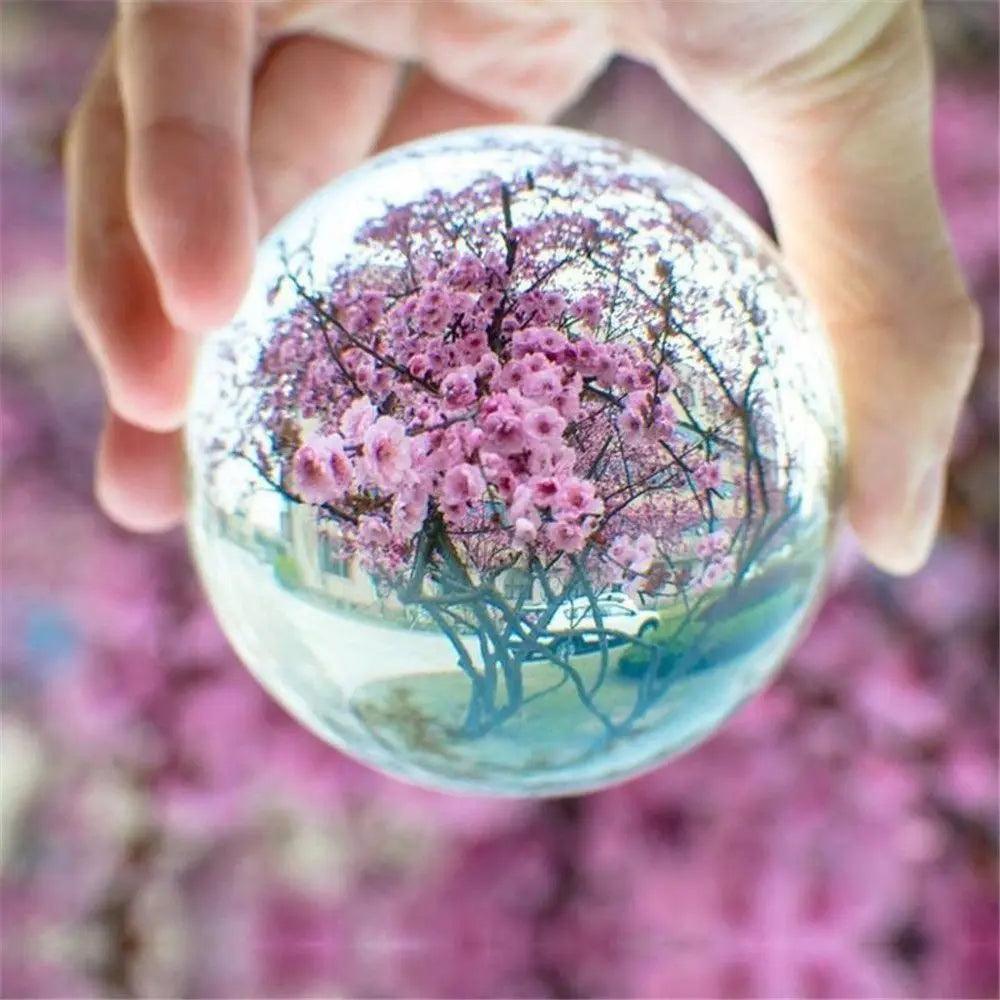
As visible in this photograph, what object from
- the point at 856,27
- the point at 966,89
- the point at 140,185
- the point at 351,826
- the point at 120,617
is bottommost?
the point at 351,826

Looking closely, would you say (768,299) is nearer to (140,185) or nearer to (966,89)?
(140,185)

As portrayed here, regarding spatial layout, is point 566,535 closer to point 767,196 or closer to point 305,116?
point 767,196

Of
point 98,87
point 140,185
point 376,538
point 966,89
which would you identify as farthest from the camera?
point 966,89

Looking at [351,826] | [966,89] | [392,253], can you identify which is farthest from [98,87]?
[966,89]

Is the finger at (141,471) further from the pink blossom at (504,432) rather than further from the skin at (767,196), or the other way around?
the pink blossom at (504,432)

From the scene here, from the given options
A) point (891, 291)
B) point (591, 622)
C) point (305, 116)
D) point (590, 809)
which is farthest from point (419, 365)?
point (590, 809)

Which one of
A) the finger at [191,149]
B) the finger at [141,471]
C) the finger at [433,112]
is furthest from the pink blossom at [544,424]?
the finger at [433,112]

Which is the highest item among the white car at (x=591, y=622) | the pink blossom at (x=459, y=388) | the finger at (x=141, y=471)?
the pink blossom at (x=459, y=388)

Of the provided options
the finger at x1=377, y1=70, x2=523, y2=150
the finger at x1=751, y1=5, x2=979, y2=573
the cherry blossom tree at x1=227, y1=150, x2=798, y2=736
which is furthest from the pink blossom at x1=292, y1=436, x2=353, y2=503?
the finger at x1=377, y1=70, x2=523, y2=150
